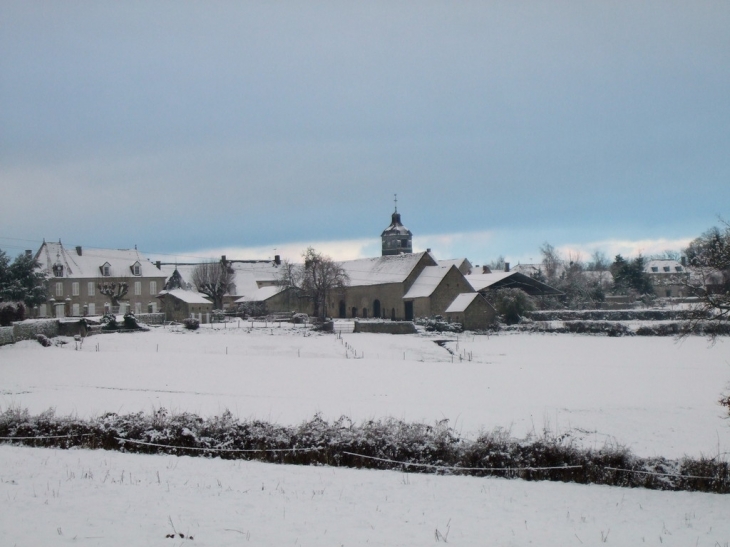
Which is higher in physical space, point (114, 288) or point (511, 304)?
point (114, 288)

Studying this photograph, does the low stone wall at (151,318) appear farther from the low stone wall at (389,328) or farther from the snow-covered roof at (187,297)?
the low stone wall at (389,328)

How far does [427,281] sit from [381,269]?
21.6 feet

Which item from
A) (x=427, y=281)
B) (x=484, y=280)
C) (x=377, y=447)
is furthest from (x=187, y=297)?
(x=377, y=447)

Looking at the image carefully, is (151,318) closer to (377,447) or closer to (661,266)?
(377,447)

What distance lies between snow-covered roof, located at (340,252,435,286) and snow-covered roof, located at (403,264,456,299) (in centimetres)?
122

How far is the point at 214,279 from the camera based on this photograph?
77438 mm

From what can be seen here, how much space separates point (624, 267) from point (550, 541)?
75.9m

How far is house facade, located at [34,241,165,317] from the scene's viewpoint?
2547 inches

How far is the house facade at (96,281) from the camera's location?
2547 inches

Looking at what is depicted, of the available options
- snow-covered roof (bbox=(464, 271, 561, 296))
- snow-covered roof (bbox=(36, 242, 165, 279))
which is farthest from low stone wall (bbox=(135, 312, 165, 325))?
snow-covered roof (bbox=(464, 271, 561, 296))

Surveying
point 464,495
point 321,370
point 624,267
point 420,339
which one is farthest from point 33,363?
point 624,267

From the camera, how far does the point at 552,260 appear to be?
112 metres

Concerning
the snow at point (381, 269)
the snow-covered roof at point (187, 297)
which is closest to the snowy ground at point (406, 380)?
the snow-covered roof at point (187, 297)

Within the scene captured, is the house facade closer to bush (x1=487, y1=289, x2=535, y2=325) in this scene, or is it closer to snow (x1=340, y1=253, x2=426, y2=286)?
snow (x1=340, y1=253, x2=426, y2=286)
